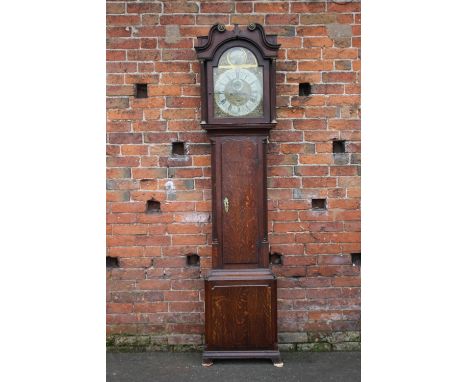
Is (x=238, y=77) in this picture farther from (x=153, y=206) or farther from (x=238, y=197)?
(x=153, y=206)

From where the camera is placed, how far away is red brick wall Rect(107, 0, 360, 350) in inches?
137

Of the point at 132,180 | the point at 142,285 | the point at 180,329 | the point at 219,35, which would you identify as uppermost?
the point at 219,35

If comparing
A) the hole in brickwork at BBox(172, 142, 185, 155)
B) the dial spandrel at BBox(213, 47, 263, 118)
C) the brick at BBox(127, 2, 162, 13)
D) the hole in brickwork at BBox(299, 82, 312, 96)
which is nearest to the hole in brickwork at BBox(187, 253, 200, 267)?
the hole in brickwork at BBox(172, 142, 185, 155)

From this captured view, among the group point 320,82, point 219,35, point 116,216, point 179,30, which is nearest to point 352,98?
point 320,82

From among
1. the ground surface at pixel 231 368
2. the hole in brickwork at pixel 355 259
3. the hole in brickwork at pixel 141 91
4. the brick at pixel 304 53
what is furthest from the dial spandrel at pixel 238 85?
the ground surface at pixel 231 368

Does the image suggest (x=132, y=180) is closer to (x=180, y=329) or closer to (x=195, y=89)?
(x=195, y=89)

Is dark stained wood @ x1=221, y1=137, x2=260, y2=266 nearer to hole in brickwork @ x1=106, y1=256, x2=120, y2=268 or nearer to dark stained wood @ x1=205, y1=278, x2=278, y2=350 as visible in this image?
dark stained wood @ x1=205, y1=278, x2=278, y2=350

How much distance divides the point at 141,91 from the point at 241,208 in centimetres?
113

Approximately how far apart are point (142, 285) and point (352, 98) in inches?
79.0

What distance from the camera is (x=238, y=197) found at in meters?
3.26

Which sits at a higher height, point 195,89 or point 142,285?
point 195,89

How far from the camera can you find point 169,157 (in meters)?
3.53

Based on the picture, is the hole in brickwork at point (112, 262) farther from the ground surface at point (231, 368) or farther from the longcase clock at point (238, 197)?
the longcase clock at point (238, 197)

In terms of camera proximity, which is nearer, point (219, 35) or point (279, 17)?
point (219, 35)
